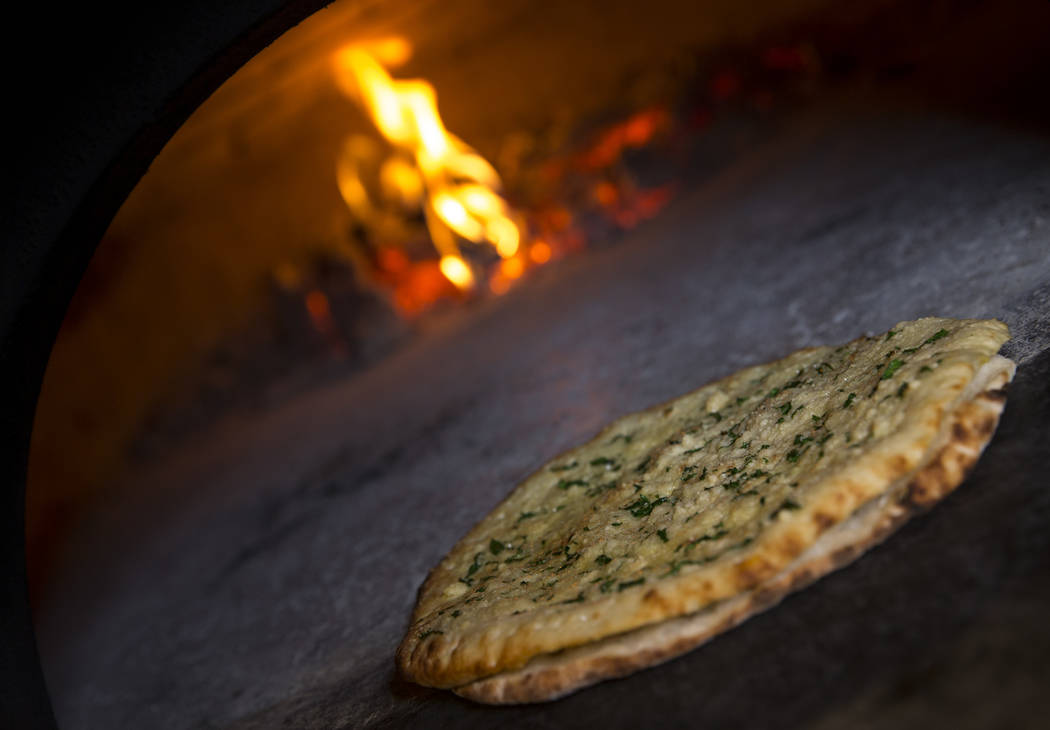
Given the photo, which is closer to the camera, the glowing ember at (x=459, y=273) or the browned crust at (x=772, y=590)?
the browned crust at (x=772, y=590)

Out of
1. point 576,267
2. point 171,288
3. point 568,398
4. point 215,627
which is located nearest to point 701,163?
point 576,267

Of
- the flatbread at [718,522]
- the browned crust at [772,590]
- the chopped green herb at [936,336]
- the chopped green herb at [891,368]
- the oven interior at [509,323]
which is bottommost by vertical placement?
the browned crust at [772,590]

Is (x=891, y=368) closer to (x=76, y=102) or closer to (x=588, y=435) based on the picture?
(x=588, y=435)

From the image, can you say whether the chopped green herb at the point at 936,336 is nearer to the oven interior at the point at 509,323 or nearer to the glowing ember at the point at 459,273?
the oven interior at the point at 509,323

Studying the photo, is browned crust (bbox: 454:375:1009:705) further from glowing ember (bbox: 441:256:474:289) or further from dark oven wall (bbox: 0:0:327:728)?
glowing ember (bbox: 441:256:474:289)

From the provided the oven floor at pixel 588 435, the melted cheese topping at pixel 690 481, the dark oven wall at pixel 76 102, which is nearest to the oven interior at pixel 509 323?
the oven floor at pixel 588 435

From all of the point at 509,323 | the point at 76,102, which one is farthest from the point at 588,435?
the point at 76,102

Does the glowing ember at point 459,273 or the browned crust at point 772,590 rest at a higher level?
the glowing ember at point 459,273

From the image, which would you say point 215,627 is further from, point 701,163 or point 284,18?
point 701,163
